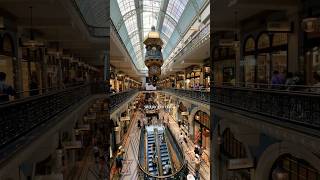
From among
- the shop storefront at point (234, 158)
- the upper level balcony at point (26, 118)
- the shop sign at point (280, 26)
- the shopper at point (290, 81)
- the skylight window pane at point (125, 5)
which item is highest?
the skylight window pane at point (125, 5)

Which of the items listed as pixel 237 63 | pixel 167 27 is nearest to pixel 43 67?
pixel 237 63

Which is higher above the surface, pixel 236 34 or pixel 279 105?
pixel 236 34

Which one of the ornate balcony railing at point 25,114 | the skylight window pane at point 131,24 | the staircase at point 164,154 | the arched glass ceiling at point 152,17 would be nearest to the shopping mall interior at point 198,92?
the ornate balcony railing at point 25,114

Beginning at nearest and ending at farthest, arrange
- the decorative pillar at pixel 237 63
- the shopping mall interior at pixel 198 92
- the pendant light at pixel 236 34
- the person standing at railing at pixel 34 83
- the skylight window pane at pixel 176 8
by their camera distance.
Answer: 1. the shopping mall interior at pixel 198 92
2. the person standing at railing at pixel 34 83
3. the pendant light at pixel 236 34
4. the decorative pillar at pixel 237 63
5. the skylight window pane at pixel 176 8

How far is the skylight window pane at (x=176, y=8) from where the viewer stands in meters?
12.8

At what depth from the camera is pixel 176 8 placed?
44.9 ft

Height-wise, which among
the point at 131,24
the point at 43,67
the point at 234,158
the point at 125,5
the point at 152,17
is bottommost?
the point at 234,158

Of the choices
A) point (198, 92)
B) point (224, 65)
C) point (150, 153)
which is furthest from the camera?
point (150, 153)

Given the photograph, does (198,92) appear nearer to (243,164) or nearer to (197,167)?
(197,167)

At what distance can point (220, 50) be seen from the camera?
643cm

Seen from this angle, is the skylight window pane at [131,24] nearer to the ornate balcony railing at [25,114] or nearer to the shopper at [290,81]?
the ornate balcony railing at [25,114]

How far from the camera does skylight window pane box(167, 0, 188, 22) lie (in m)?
12.8

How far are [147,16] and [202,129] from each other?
579cm

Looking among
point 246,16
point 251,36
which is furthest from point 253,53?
point 246,16
